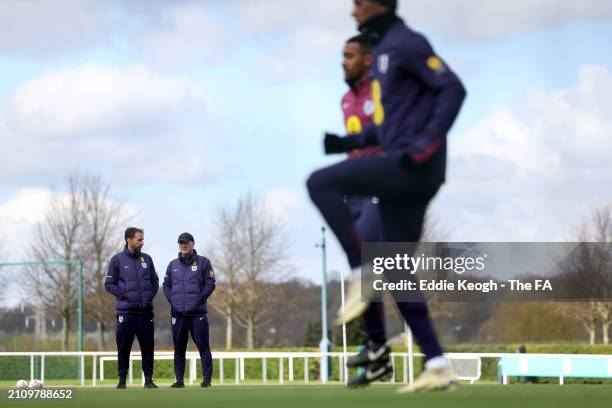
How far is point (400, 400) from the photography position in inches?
205

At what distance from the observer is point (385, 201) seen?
586 cm

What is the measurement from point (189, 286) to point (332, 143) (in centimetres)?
867

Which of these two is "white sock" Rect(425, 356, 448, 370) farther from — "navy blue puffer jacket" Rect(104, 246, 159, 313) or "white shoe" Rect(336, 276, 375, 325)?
"navy blue puffer jacket" Rect(104, 246, 159, 313)

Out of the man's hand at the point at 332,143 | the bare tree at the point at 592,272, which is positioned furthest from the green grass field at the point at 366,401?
the bare tree at the point at 592,272

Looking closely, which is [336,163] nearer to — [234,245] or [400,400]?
[400,400]

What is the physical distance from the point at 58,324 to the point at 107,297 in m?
5.91

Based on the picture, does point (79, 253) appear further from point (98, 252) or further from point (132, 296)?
point (132, 296)

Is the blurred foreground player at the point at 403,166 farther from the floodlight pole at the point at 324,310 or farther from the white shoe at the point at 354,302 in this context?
the floodlight pole at the point at 324,310

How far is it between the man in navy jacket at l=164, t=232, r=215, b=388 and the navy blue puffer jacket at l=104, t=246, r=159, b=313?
19.9 inches

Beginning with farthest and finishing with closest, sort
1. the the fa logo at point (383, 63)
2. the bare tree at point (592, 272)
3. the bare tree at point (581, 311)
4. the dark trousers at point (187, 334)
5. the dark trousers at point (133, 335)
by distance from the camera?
the bare tree at point (581, 311)
the bare tree at point (592, 272)
the dark trousers at point (187, 334)
the dark trousers at point (133, 335)
the the fa logo at point (383, 63)

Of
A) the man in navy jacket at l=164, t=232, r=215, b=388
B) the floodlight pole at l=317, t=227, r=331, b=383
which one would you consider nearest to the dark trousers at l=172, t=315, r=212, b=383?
the man in navy jacket at l=164, t=232, r=215, b=388

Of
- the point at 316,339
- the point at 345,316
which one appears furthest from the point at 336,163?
the point at 316,339

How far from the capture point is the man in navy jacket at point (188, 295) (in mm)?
15031

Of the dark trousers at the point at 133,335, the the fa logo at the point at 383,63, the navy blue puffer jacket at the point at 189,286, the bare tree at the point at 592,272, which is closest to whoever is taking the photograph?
the the fa logo at the point at 383,63
